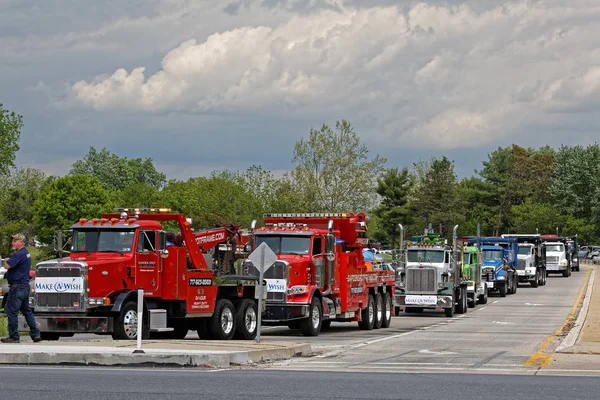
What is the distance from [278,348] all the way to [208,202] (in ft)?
246

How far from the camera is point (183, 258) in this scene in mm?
24922

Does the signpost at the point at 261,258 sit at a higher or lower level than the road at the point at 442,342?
higher

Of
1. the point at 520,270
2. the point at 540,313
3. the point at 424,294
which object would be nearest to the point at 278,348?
the point at 424,294

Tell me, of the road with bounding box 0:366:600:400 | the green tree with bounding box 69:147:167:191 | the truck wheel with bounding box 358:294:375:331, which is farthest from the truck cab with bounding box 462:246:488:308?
the green tree with bounding box 69:147:167:191

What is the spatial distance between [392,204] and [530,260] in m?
49.6

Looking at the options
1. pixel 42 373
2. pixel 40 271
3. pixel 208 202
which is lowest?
pixel 42 373

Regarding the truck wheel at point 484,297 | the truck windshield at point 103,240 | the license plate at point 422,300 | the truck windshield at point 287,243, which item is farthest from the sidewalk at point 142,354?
the truck wheel at point 484,297

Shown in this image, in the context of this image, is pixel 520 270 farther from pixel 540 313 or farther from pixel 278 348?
pixel 278 348

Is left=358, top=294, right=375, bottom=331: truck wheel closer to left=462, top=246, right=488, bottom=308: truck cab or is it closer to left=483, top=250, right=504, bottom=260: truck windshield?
left=462, top=246, right=488, bottom=308: truck cab

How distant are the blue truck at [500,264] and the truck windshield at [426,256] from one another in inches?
448

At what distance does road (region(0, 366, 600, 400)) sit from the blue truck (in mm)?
36525

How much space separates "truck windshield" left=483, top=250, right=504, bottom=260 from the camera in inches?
2290

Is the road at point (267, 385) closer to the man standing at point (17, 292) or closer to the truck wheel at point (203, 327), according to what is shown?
the man standing at point (17, 292)

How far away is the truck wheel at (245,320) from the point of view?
2633cm
